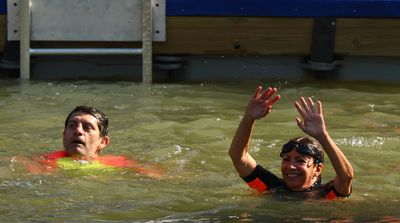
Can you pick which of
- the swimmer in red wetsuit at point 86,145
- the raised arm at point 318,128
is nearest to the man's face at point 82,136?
the swimmer in red wetsuit at point 86,145

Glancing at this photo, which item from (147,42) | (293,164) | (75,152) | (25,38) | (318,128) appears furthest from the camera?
(147,42)

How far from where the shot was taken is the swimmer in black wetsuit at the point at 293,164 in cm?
670

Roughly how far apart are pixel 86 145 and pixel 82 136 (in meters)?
0.08

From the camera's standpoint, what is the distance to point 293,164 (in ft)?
22.9

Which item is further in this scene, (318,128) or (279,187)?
(279,187)

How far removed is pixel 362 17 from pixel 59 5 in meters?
3.52

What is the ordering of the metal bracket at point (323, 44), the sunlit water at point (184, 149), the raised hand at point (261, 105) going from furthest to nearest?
1. the metal bracket at point (323, 44)
2. the raised hand at point (261, 105)
3. the sunlit water at point (184, 149)

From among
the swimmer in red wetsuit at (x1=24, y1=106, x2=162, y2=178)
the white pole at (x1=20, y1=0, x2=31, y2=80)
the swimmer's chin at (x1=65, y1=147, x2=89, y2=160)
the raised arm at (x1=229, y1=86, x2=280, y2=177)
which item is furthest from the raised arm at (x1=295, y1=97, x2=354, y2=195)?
A: the white pole at (x1=20, y1=0, x2=31, y2=80)

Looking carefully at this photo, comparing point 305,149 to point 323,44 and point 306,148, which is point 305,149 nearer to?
point 306,148

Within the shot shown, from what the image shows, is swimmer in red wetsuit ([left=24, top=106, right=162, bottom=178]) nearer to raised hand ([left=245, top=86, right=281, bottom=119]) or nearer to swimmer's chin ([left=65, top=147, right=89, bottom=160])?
swimmer's chin ([left=65, top=147, right=89, bottom=160])

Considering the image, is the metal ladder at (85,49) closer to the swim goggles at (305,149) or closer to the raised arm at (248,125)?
the raised arm at (248,125)

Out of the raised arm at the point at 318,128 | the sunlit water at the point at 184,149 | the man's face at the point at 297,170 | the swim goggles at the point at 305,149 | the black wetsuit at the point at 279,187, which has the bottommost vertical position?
the sunlit water at the point at 184,149

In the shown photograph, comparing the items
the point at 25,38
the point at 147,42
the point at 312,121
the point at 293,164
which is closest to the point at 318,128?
the point at 312,121

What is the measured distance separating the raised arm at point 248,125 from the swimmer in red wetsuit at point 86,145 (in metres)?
0.99
